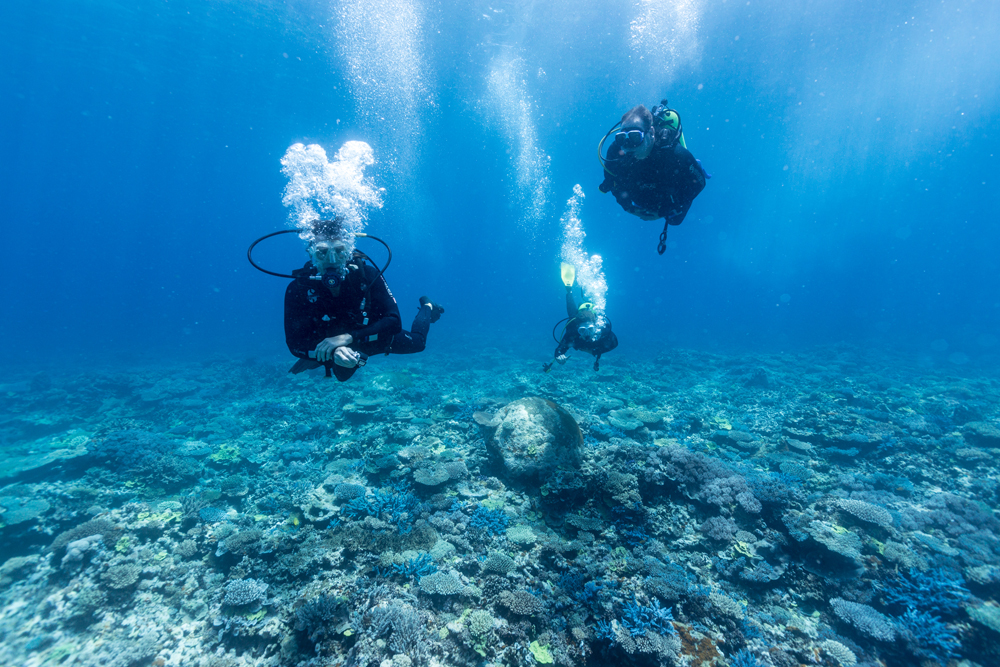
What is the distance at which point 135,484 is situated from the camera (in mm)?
8391

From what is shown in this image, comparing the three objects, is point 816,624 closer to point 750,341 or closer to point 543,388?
point 543,388

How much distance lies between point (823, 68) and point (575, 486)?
162ft

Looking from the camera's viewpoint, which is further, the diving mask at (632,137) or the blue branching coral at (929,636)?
the diving mask at (632,137)

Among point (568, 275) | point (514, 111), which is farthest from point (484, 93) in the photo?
point (568, 275)

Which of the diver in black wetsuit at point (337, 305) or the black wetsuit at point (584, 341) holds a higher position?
the black wetsuit at point (584, 341)

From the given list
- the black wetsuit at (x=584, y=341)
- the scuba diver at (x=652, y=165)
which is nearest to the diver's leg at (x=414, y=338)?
the scuba diver at (x=652, y=165)

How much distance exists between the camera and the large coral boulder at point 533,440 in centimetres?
727

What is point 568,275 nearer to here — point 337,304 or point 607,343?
point 607,343

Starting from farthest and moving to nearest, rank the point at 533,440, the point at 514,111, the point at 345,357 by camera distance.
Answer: the point at 514,111, the point at 533,440, the point at 345,357

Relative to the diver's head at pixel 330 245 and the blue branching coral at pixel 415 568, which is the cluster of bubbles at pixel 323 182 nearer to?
the diver's head at pixel 330 245

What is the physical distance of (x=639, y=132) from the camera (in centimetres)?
530

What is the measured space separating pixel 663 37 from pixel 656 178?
3316 centimetres

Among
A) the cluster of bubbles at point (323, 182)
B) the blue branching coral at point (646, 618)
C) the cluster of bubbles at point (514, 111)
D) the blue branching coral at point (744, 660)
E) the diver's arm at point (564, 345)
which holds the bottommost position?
the blue branching coral at point (646, 618)

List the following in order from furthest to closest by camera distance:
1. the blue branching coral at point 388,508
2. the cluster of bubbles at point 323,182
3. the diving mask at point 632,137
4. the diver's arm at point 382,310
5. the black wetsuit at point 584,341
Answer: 1. the black wetsuit at point 584,341
2. the cluster of bubbles at point 323,182
3. the blue branching coral at point 388,508
4. the diving mask at point 632,137
5. the diver's arm at point 382,310
